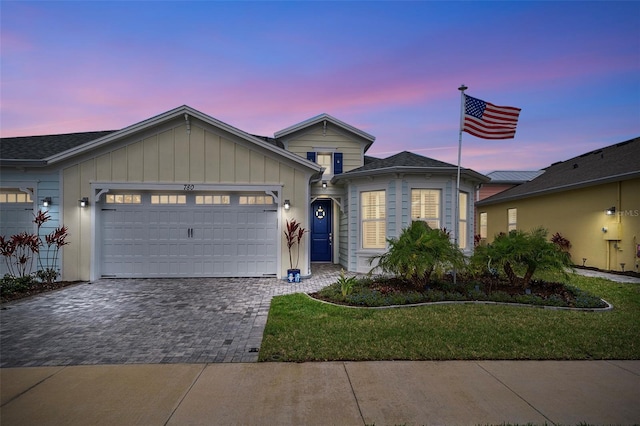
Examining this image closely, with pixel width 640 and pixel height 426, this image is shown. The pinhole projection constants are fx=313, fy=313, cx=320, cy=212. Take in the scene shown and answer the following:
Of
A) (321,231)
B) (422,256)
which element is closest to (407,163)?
(422,256)

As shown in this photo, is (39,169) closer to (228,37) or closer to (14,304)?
(14,304)

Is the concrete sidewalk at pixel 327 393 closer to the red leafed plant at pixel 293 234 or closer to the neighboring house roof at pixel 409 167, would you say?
the red leafed plant at pixel 293 234

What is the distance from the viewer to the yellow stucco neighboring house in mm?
10086

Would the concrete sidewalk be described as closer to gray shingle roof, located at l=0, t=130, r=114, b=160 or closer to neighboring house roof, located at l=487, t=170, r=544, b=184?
gray shingle roof, located at l=0, t=130, r=114, b=160

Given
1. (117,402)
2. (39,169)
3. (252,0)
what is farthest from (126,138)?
(117,402)

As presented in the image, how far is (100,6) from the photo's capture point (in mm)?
8273

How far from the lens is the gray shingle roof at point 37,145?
883 centimetres

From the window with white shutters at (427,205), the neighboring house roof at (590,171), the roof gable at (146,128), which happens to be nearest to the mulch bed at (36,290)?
the roof gable at (146,128)

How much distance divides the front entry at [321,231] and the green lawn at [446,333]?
6.51 m

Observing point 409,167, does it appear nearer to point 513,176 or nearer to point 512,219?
point 512,219

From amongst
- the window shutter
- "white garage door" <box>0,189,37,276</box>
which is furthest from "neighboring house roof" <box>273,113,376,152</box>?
"white garage door" <box>0,189,37,276</box>

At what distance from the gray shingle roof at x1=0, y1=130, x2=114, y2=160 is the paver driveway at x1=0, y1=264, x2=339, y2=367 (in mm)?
4127

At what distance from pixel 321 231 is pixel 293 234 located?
3586 mm

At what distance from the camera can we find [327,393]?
9.64ft
